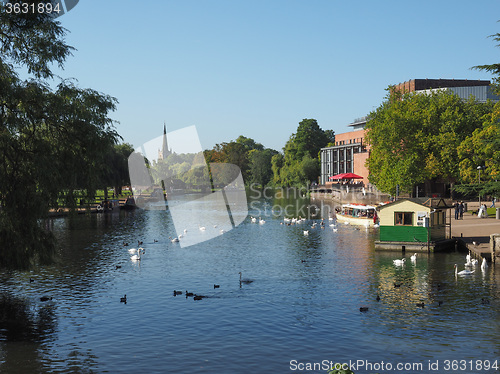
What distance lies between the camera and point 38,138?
2664cm

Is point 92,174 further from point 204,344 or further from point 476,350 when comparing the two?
point 476,350

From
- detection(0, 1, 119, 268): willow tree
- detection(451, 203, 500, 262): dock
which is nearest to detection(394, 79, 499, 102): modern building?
detection(451, 203, 500, 262): dock

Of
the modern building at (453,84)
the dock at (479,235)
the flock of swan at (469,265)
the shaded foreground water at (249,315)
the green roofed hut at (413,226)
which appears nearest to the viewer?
the shaded foreground water at (249,315)

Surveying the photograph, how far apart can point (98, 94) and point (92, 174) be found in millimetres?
4327

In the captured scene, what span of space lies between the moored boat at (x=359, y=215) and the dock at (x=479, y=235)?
10.1m

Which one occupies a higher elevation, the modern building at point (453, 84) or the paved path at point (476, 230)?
the modern building at point (453, 84)

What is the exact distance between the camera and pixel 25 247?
26453 millimetres

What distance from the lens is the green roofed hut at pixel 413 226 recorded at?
44.8 metres

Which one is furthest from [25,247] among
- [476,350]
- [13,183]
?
[476,350]

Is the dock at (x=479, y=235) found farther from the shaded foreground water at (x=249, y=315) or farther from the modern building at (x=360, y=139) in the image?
the modern building at (x=360, y=139)
